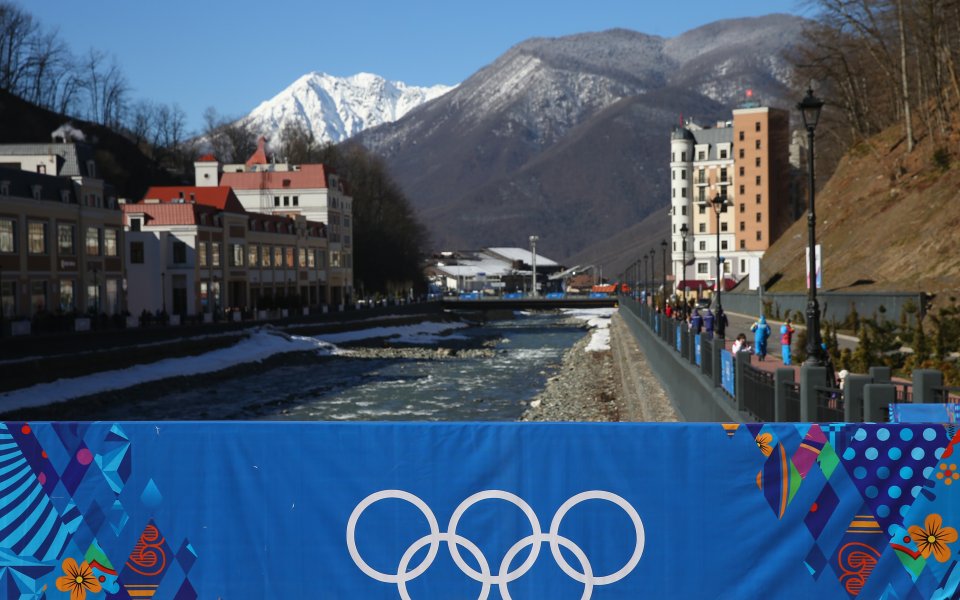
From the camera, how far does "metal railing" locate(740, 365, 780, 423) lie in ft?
49.6

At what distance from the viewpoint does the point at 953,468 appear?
24.6ft

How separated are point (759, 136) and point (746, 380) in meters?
140

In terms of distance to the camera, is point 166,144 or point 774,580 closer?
point 774,580

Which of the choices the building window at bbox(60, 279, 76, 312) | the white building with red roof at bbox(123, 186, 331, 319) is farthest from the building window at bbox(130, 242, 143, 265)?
the building window at bbox(60, 279, 76, 312)

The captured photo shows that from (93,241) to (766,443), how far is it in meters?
71.5

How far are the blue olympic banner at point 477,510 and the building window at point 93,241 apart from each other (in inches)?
2687

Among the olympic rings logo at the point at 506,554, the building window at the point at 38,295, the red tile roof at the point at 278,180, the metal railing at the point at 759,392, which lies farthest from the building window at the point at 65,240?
the olympic rings logo at the point at 506,554

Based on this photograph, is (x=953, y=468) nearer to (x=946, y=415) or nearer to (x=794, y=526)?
(x=794, y=526)

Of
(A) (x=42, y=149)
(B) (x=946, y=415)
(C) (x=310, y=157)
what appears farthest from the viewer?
(C) (x=310, y=157)

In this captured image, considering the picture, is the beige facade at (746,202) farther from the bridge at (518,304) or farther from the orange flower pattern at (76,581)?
the orange flower pattern at (76,581)

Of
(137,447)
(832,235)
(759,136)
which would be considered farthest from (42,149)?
(759,136)

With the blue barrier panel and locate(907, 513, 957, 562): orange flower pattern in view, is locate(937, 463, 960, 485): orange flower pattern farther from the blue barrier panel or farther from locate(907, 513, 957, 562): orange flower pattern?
the blue barrier panel

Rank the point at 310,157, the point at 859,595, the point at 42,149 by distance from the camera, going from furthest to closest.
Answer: the point at 310,157 < the point at 42,149 < the point at 859,595

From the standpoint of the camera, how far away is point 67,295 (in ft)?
225
